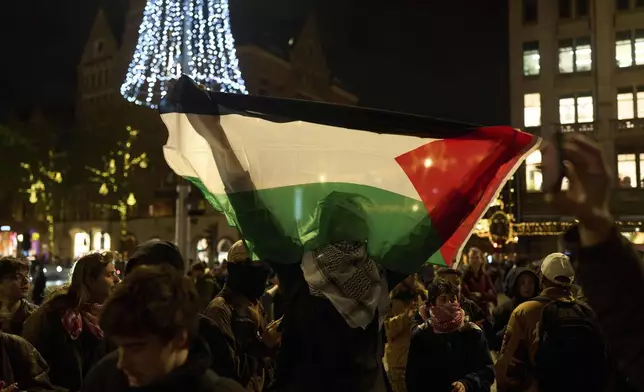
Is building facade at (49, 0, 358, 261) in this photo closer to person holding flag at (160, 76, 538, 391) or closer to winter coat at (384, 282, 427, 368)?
winter coat at (384, 282, 427, 368)

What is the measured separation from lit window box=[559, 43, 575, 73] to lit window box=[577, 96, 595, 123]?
75.8 inches

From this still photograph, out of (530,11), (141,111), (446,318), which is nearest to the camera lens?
(446,318)

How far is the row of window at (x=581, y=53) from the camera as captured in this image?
39438 millimetres

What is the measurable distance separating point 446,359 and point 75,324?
2632mm

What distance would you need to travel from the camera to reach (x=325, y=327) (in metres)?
3.68

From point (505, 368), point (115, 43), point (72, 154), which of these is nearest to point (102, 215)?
point (72, 154)

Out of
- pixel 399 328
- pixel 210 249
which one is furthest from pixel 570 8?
pixel 399 328

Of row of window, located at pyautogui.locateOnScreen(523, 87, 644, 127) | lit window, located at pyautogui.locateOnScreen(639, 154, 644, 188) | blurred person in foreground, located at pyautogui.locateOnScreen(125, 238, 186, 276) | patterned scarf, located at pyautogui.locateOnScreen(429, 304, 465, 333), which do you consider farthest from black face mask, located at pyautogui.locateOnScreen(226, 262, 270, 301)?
row of window, located at pyautogui.locateOnScreen(523, 87, 644, 127)

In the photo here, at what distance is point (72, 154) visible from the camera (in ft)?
171

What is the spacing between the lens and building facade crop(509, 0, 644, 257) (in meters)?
38.5

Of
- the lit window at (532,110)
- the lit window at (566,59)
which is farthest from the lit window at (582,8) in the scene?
the lit window at (532,110)

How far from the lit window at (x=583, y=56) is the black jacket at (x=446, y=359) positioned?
38.7 metres

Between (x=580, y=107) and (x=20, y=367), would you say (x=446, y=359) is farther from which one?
(x=580, y=107)

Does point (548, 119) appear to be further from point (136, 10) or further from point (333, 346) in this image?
point (333, 346)
